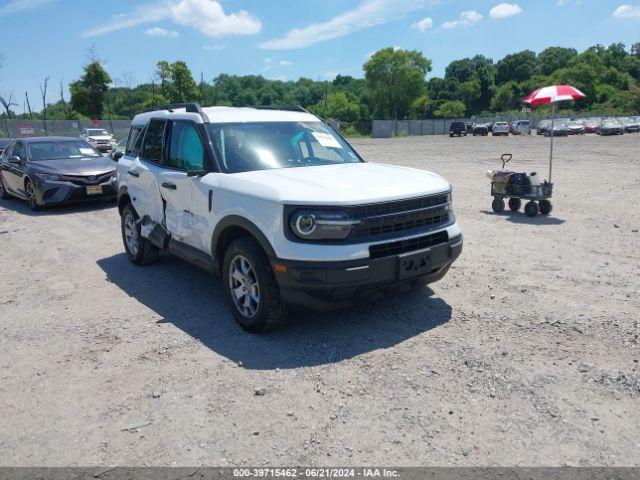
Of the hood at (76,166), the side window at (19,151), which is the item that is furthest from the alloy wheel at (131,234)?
the side window at (19,151)

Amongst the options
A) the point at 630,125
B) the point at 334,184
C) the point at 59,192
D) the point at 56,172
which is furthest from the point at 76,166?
the point at 630,125

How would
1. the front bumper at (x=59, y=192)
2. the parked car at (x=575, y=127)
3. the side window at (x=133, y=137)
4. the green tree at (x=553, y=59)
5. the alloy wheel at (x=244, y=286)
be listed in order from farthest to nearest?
the green tree at (x=553, y=59)
the parked car at (x=575, y=127)
the front bumper at (x=59, y=192)
the side window at (x=133, y=137)
the alloy wheel at (x=244, y=286)

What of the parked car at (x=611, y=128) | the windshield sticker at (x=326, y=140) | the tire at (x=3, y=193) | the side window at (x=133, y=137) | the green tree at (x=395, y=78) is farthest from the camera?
the green tree at (x=395, y=78)

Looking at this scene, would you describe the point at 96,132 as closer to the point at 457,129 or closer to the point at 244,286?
the point at 244,286

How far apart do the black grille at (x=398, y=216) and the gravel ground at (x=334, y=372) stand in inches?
36.4

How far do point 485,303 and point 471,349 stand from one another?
1.14 m

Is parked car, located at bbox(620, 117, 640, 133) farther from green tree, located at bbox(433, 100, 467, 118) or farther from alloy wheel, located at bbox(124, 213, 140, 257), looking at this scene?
green tree, located at bbox(433, 100, 467, 118)

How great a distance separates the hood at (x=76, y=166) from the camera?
11.3 meters

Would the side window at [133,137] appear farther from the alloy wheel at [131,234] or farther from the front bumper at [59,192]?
the front bumper at [59,192]

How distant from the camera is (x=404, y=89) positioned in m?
98.9

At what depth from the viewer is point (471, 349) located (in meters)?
4.25

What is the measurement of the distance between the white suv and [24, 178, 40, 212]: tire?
6612 mm

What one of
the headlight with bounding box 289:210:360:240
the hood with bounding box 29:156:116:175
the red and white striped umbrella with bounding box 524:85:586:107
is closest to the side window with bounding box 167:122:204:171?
the headlight with bounding box 289:210:360:240

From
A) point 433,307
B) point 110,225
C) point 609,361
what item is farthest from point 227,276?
point 110,225
